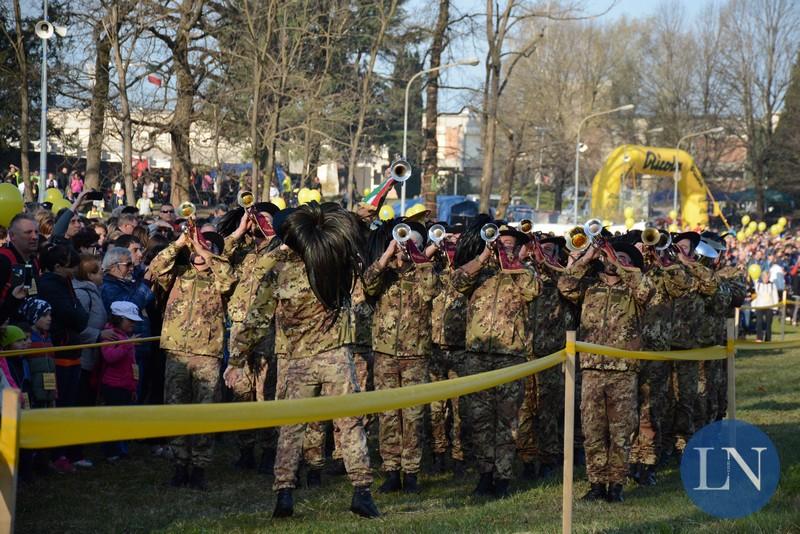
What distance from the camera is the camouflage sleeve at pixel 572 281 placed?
9.82 m

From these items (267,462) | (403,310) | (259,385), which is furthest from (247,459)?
(403,310)

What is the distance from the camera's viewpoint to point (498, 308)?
967cm

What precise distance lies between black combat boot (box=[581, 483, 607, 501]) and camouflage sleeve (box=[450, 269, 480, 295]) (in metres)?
2.05

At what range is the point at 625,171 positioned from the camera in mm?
45250

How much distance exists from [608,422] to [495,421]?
3.23 ft

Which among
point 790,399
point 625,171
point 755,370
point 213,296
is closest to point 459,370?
point 213,296

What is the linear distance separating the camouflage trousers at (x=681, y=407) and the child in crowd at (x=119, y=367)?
5.77 metres

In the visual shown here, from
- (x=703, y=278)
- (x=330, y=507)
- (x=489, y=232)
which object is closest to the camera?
(x=330, y=507)

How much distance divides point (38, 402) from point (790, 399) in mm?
11023

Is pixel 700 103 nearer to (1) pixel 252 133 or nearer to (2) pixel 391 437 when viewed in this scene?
(1) pixel 252 133

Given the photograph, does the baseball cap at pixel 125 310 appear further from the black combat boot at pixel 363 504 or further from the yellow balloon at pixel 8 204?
the black combat boot at pixel 363 504

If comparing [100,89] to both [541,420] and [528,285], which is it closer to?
[541,420]

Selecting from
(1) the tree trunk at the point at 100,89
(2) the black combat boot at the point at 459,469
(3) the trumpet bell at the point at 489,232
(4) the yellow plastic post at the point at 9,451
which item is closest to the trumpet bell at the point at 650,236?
(3) the trumpet bell at the point at 489,232

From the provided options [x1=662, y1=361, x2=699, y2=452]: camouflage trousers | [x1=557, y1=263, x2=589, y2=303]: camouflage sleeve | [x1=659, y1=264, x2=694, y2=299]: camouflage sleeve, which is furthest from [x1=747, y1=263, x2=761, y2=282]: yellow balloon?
[x1=557, y1=263, x2=589, y2=303]: camouflage sleeve
